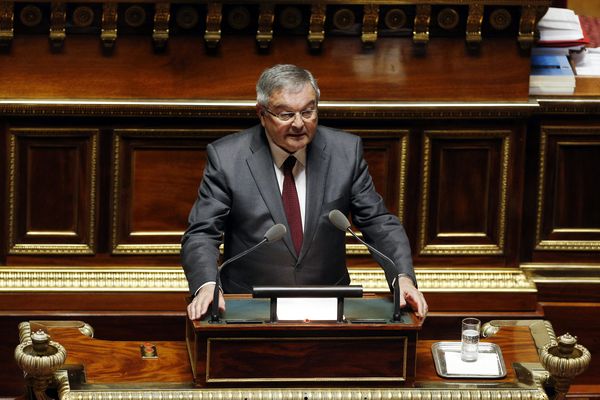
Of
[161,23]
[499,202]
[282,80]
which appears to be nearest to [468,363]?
[282,80]

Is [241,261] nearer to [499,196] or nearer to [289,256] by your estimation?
[289,256]

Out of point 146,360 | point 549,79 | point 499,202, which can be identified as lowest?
point 146,360

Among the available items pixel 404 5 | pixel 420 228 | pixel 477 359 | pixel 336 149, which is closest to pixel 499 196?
pixel 420 228

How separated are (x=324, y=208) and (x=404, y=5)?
1346 millimetres

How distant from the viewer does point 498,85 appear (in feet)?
18.9

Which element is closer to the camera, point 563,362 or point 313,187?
point 563,362

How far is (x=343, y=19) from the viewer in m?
5.66

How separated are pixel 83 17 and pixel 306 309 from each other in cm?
203

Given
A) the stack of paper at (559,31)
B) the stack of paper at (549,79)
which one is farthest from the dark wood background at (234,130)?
the stack of paper at (559,31)

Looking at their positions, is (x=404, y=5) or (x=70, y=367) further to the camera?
(x=404, y=5)

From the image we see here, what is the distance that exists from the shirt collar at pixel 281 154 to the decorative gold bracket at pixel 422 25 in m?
1.21

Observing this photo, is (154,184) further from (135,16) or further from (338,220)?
(338,220)

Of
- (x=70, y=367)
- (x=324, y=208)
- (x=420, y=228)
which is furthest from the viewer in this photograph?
(x=420, y=228)

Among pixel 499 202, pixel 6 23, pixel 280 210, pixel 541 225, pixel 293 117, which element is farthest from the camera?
pixel 541 225
